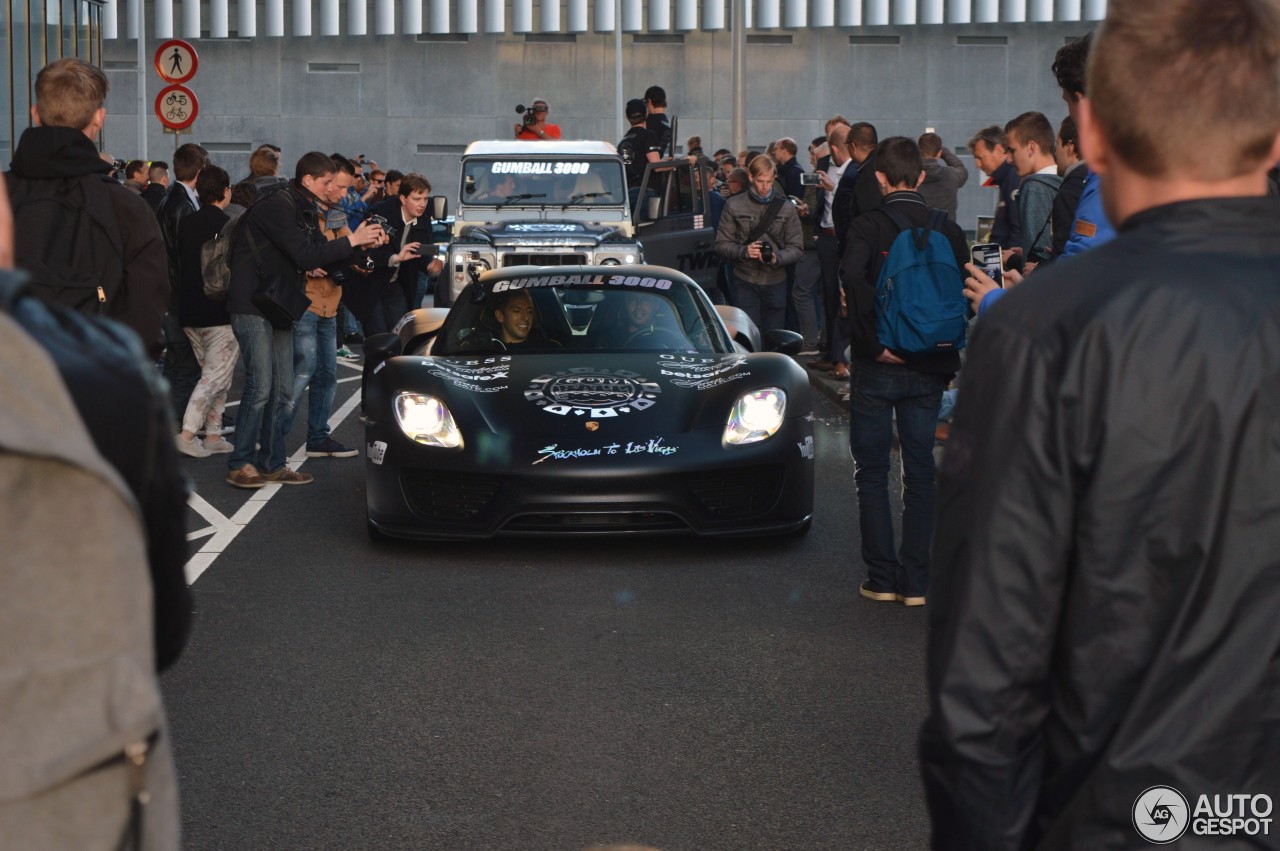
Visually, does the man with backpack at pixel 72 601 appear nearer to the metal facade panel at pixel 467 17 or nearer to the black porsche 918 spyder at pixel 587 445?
the black porsche 918 spyder at pixel 587 445

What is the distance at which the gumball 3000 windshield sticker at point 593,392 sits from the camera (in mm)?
8039

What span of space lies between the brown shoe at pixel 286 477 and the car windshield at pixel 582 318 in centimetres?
165

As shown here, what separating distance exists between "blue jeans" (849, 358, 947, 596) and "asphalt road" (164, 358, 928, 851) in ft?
0.61

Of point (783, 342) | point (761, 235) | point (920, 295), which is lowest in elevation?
point (783, 342)

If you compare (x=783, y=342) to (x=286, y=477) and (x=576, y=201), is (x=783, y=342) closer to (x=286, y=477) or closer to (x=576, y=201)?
(x=286, y=477)

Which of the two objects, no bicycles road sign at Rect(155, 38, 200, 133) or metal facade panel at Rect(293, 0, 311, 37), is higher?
metal facade panel at Rect(293, 0, 311, 37)

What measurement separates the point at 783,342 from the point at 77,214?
370 centimetres

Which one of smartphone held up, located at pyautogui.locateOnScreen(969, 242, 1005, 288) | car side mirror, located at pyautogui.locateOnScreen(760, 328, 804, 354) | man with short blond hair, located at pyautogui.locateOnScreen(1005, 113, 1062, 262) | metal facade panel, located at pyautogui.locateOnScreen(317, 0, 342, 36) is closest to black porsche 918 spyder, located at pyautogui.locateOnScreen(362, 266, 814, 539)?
car side mirror, located at pyautogui.locateOnScreen(760, 328, 804, 354)

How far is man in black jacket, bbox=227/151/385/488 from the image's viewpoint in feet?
32.8

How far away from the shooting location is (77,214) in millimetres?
6598

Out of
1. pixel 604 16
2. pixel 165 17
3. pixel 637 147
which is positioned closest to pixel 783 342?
pixel 637 147

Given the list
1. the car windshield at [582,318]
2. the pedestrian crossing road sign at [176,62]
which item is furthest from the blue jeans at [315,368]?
the pedestrian crossing road sign at [176,62]

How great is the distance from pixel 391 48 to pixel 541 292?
31726 millimetres

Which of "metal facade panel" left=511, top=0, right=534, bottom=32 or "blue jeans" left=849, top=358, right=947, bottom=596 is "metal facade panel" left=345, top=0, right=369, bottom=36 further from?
"blue jeans" left=849, top=358, right=947, bottom=596
